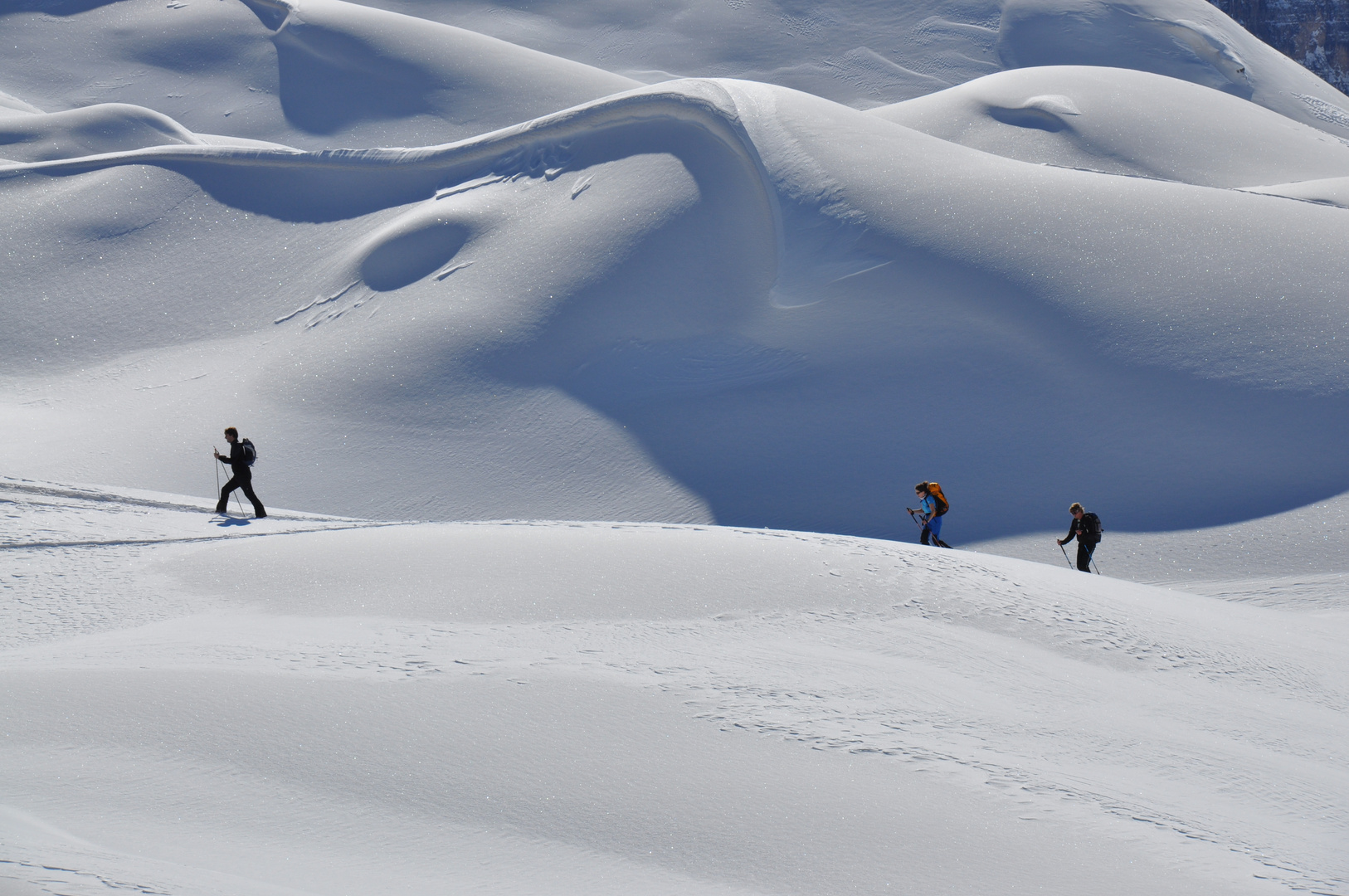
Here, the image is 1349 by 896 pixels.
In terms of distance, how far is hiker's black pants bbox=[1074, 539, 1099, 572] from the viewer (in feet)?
26.2

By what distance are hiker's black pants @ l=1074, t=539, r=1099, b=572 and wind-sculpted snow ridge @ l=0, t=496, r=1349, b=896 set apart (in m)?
1.54

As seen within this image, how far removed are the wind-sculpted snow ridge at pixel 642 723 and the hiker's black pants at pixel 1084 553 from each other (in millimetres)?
1536

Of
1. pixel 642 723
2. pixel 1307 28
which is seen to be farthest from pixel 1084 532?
pixel 1307 28

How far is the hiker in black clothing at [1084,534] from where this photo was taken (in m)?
7.98

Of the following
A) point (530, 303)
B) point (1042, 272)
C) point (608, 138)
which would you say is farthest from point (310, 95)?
point (1042, 272)

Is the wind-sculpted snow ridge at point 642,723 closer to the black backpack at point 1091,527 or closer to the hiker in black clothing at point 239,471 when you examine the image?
the black backpack at point 1091,527

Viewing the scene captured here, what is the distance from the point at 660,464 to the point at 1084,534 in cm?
373

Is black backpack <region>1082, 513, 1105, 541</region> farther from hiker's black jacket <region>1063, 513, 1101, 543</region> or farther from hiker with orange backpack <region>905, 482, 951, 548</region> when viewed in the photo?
hiker with orange backpack <region>905, 482, 951, 548</region>

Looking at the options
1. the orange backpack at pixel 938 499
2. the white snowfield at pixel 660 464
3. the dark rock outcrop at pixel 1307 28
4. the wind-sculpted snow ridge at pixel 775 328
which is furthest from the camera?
the dark rock outcrop at pixel 1307 28

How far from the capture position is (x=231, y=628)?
4852 millimetres

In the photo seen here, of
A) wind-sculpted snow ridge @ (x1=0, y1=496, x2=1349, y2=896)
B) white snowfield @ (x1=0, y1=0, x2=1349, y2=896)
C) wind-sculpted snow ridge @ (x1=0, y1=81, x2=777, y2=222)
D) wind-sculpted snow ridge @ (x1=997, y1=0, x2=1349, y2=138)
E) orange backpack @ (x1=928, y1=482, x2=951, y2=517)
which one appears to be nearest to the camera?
wind-sculpted snow ridge @ (x1=0, y1=496, x2=1349, y2=896)

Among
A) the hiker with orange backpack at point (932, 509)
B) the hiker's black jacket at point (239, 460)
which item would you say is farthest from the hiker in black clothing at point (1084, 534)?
the hiker's black jacket at point (239, 460)

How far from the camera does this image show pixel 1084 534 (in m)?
8.03

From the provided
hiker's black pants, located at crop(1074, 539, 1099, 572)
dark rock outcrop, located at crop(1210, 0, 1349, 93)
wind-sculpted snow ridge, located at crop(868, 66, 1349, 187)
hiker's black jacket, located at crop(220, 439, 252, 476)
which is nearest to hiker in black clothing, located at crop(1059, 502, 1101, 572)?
hiker's black pants, located at crop(1074, 539, 1099, 572)
